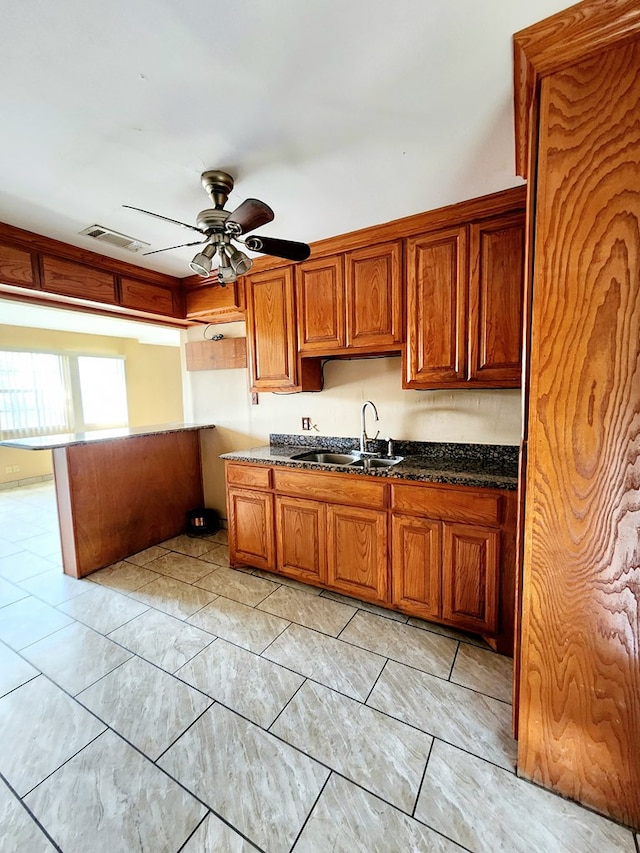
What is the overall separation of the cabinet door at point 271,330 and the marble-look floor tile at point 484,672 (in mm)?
1941

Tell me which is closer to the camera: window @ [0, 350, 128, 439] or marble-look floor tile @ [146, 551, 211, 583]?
marble-look floor tile @ [146, 551, 211, 583]

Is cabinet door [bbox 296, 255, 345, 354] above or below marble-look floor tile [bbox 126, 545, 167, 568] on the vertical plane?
above

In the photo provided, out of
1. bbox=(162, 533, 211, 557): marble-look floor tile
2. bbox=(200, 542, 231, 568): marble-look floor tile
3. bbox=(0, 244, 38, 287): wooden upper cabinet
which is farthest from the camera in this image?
bbox=(162, 533, 211, 557): marble-look floor tile

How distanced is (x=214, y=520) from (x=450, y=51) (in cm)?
362

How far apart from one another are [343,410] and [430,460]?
0.80 meters

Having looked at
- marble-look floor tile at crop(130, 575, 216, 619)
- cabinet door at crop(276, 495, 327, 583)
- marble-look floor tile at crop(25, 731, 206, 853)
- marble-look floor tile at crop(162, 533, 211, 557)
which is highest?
cabinet door at crop(276, 495, 327, 583)

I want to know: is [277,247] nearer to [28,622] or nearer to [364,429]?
[364,429]

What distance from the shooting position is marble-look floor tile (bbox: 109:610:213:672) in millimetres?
1884

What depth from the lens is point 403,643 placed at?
6.47ft

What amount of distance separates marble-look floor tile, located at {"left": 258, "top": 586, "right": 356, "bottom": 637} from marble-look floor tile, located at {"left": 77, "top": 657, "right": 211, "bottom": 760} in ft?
2.26

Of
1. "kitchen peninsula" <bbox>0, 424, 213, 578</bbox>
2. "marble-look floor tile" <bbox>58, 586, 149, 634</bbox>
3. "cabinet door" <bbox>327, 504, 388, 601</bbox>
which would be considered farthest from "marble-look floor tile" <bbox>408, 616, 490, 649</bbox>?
"kitchen peninsula" <bbox>0, 424, 213, 578</bbox>

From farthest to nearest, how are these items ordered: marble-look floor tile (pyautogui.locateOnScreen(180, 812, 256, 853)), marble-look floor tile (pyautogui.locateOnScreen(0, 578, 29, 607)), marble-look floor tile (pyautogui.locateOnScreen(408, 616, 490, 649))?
marble-look floor tile (pyautogui.locateOnScreen(0, 578, 29, 607))
marble-look floor tile (pyautogui.locateOnScreen(408, 616, 490, 649))
marble-look floor tile (pyautogui.locateOnScreen(180, 812, 256, 853))

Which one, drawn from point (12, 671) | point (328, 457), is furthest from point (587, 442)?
point (12, 671)

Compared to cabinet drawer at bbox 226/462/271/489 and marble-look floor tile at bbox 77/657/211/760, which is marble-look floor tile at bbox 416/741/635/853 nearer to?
marble-look floor tile at bbox 77/657/211/760
